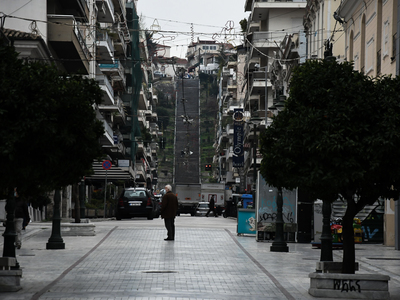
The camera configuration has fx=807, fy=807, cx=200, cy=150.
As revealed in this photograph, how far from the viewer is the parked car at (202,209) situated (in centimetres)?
5888

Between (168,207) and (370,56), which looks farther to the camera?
(370,56)

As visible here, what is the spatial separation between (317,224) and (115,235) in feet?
19.8

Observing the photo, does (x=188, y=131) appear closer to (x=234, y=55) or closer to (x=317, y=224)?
(x=234, y=55)

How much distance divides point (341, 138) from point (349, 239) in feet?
5.67

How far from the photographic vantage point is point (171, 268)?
14.7 meters

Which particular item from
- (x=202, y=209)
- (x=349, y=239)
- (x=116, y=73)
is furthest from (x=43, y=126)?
(x=116, y=73)

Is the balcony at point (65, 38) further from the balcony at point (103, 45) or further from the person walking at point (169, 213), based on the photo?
the balcony at point (103, 45)

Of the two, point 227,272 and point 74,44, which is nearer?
point 227,272

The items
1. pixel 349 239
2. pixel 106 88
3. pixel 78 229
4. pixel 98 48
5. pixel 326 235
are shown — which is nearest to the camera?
pixel 349 239

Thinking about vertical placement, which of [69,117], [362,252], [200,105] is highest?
[200,105]

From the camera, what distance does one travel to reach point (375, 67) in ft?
85.3

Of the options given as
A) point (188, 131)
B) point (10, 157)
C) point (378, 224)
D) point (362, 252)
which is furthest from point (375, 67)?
point (188, 131)

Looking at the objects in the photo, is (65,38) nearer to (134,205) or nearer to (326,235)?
(134,205)

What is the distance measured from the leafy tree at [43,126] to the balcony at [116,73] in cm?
4381
